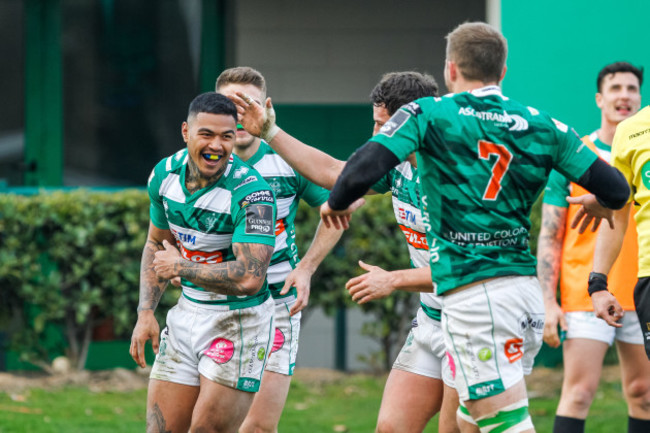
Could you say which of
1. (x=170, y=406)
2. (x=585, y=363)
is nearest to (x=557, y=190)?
(x=585, y=363)

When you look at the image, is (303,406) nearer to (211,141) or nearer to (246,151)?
(246,151)

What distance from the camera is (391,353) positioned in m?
8.66

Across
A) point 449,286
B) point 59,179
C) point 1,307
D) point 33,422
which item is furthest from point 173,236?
point 59,179

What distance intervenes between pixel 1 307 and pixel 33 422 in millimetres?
1775

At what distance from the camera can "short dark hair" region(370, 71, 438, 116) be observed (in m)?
4.58

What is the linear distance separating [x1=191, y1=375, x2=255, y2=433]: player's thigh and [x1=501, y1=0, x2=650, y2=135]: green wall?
199 inches

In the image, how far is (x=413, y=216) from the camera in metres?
4.60

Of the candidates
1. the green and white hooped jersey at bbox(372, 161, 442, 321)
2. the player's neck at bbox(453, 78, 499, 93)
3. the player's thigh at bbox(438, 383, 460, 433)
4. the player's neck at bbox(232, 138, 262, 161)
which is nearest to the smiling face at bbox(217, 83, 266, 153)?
the player's neck at bbox(232, 138, 262, 161)

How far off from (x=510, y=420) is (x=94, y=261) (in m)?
5.34

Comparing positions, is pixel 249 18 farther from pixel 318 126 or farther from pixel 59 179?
pixel 59 179

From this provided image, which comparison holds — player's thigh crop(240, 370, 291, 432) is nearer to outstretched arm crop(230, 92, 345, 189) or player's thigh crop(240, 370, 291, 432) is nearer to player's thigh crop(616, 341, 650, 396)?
outstretched arm crop(230, 92, 345, 189)

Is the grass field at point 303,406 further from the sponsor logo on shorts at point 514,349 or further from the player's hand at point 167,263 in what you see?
the sponsor logo on shorts at point 514,349

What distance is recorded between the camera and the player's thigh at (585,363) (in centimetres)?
564

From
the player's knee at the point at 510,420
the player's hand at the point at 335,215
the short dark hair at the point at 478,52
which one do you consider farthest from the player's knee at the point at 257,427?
the short dark hair at the point at 478,52
